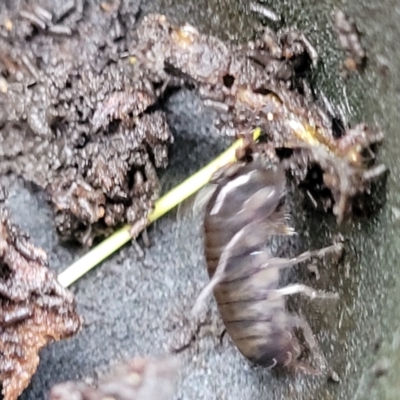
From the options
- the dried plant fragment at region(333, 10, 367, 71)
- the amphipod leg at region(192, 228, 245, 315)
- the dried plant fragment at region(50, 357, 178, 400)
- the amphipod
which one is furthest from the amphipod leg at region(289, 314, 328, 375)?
the dried plant fragment at region(333, 10, 367, 71)

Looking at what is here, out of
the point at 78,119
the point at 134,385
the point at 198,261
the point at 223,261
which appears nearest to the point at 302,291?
the point at 223,261

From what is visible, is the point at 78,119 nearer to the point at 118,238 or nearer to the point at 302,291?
the point at 118,238

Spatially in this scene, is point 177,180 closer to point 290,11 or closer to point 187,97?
point 187,97

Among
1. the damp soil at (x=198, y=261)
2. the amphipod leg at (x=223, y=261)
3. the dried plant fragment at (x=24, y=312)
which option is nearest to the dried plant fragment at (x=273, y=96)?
the damp soil at (x=198, y=261)

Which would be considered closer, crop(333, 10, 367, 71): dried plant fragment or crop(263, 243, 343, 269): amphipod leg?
crop(333, 10, 367, 71): dried plant fragment

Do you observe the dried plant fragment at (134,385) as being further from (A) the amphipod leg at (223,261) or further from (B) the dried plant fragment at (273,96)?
(B) the dried plant fragment at (273,96)

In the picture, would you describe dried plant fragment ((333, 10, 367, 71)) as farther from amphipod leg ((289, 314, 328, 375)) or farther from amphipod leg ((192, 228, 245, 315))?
amphipod leg ((289, 314, 328, 375))

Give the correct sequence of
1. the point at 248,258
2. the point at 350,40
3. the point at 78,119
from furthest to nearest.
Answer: the point at 78,119
the point at 248,258
the point at 350,40
